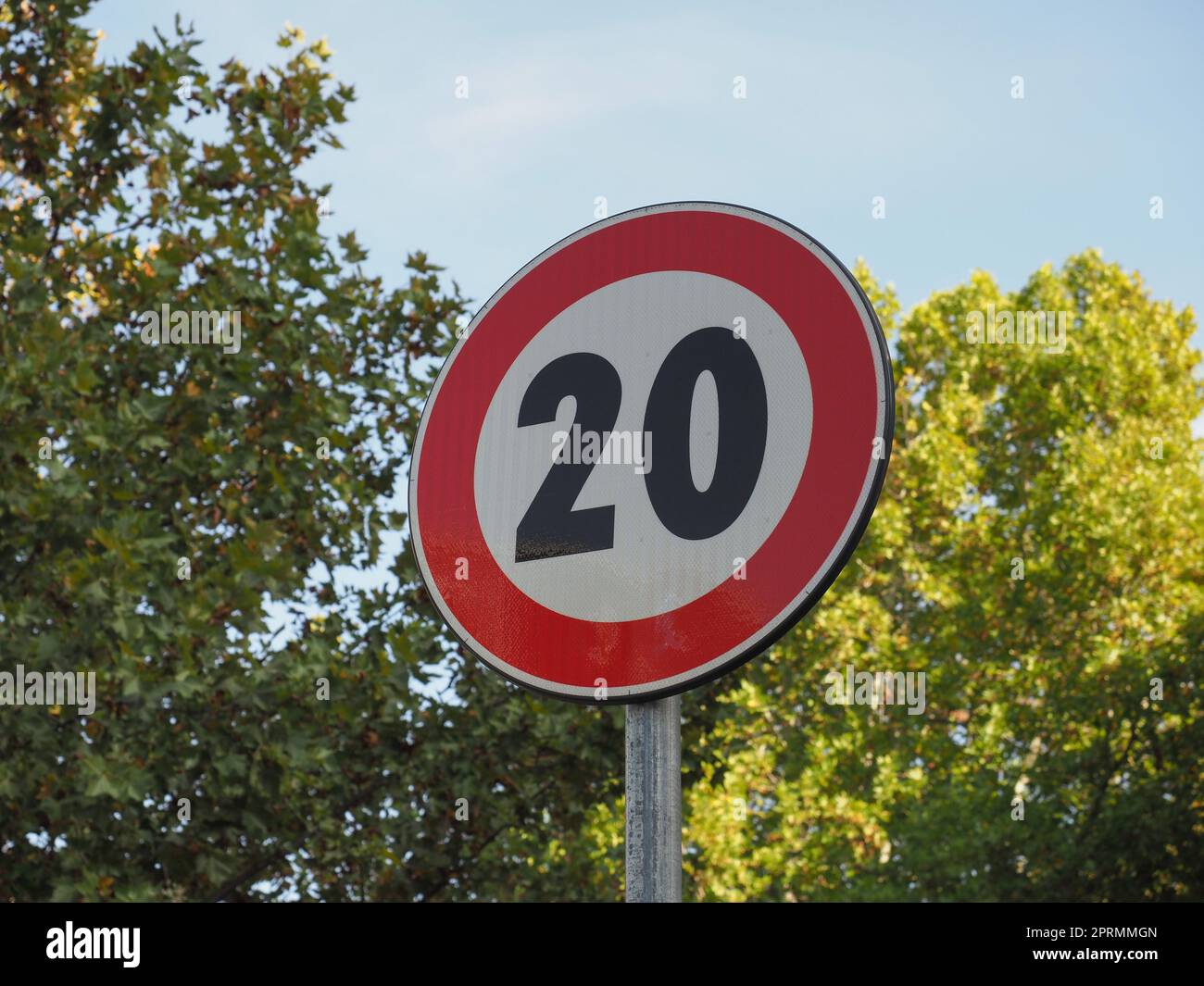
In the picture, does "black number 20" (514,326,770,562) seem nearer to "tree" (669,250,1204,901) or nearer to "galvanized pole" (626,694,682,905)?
"galvanized pole" (626,694,682,905)

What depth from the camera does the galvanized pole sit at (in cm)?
150

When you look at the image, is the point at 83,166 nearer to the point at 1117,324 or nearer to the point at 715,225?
the point at 715,225

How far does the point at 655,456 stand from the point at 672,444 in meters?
0.03

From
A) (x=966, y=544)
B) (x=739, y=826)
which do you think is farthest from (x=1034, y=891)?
(x=966, y=544)

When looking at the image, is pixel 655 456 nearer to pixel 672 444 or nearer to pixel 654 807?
pixel 672 444

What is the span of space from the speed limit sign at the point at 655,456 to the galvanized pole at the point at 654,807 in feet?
0.14

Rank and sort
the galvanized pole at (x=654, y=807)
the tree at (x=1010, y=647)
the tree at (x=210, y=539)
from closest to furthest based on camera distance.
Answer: the galvanized pole at (x=654, y=807) < the tree at (x=210, y=539) < the tree at (x=1010, y=647)

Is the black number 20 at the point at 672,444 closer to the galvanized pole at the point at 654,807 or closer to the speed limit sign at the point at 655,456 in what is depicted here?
the speed limit sign at the point at 655,456

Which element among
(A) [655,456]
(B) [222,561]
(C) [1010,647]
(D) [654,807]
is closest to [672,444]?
(A) [655,456]

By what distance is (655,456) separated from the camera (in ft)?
5.62

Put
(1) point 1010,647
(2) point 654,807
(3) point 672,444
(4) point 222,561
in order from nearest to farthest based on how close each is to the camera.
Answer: (2) point 654,807 → (3) point 672,444 → (4) point 222,561 → (1) point 1010,647

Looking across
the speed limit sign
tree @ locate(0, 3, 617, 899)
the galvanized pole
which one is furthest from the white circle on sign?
tree @ locate(0, 3, 617, 899)

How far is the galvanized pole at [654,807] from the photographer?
59.2 inches

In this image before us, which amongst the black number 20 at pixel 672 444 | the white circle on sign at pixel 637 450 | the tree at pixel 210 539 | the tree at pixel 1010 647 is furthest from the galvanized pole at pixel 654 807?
the tree at pixel 1010 647
